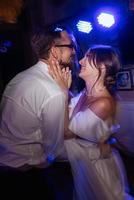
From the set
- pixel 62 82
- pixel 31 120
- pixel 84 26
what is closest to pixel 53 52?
pixel 62 82

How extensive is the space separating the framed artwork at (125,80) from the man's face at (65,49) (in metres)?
2.94

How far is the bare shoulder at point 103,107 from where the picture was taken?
238 cm

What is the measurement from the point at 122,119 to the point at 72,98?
9.32ft

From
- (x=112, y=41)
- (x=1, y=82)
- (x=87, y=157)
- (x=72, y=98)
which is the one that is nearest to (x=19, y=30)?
(x=1, y=82)

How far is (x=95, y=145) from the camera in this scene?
2.44 m

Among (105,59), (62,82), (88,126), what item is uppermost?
(105,59)

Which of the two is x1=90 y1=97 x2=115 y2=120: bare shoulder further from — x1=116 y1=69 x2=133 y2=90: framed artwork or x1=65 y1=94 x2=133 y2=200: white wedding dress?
x1=116 y1=69 x2=133 y2=90: framed artwork

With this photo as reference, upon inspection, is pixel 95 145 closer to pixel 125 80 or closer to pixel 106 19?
pixel 106 19

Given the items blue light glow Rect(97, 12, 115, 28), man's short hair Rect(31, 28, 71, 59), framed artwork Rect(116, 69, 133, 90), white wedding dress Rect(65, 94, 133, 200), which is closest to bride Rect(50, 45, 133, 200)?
white wedding dress Rect(65, 94, 133, 200)

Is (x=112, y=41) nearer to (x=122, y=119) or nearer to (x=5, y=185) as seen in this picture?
(x=122, y=119)

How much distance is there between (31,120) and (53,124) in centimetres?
16

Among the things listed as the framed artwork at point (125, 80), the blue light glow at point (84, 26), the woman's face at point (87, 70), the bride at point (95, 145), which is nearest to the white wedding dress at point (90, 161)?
the bride at point (95, 145)

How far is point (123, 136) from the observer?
5.42 m

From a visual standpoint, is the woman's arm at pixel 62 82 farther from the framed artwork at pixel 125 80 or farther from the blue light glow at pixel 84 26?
the framed artwork at pixel 125 80
